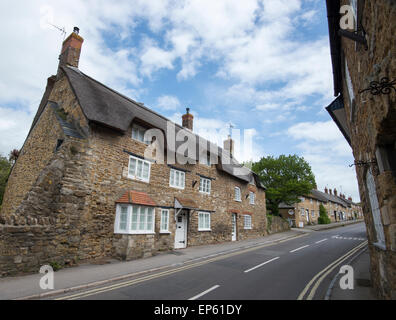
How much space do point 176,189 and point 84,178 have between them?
20.5 ft

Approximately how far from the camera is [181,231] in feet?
50.8

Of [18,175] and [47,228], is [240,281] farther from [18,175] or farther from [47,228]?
[18,175]

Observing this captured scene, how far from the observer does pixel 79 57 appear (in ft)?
48.8

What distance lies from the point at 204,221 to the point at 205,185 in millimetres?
2813

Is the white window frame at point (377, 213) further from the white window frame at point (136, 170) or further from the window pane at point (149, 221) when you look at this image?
the white window frame at point (136, 170)

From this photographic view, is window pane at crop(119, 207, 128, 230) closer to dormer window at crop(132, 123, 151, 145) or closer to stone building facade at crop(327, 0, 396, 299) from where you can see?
dormer window at crop(132, 123, 151, 145)

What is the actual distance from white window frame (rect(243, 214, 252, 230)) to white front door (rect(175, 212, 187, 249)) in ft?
28.7

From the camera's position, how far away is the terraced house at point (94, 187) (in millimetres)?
9055

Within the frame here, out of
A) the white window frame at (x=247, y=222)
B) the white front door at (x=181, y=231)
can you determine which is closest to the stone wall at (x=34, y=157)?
the white front door at (x=181, y=231)

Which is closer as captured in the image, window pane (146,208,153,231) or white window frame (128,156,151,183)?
window pane (146,208,153,231)

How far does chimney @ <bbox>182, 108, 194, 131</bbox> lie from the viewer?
23500mm

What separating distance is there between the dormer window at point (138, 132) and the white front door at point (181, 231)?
5.63m

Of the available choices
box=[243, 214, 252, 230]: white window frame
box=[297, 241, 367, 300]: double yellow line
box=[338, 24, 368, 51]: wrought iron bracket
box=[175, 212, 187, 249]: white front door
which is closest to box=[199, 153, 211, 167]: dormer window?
box=[175, 212, 187, 249]: white front door
